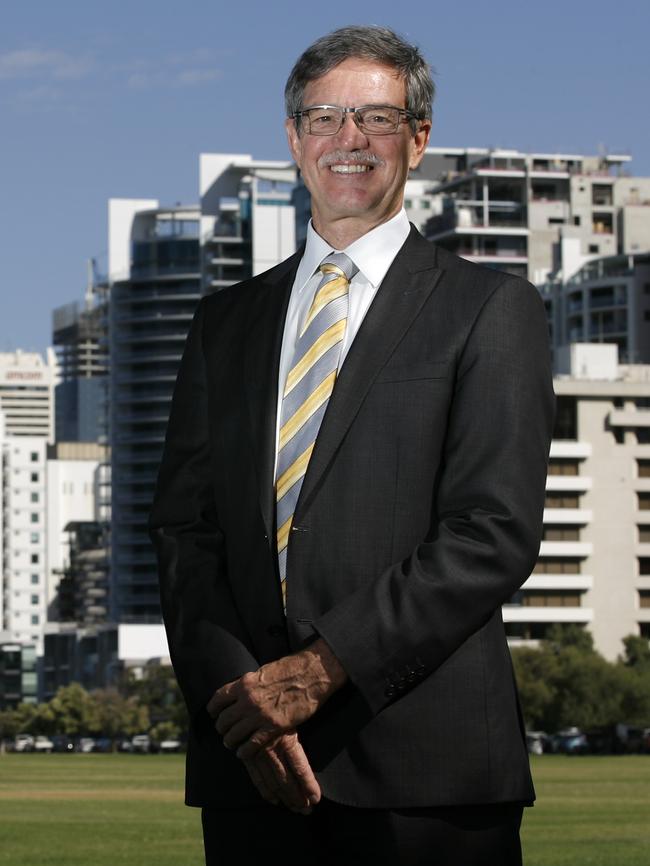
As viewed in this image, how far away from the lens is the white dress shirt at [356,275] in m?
5.20

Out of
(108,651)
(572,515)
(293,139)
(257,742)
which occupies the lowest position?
(108,651)

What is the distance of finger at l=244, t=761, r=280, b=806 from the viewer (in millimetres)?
4766

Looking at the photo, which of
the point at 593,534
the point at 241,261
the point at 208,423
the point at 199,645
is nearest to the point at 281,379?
the point at 208,423

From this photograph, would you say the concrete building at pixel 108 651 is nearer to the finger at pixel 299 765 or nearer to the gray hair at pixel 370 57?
the gray hair at pixel 370 57

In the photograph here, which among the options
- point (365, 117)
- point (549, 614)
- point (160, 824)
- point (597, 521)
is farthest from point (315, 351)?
point (597, 521)

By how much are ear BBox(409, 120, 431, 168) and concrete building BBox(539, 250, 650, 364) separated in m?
159

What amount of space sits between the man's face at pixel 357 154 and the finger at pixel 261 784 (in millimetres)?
1374

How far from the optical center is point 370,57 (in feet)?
17.0

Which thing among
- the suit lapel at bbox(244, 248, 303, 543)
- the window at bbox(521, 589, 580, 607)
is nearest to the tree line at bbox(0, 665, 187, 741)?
the window at bbox(521, 589, 580, 607)

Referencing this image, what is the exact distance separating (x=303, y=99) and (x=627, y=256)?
168 meters

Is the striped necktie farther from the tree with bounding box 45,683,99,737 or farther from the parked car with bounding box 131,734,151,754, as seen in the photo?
the tree with bounding box 45,683,99,737

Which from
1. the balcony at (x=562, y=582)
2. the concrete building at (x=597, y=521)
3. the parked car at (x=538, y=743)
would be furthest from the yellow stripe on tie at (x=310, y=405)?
the concrete building at (x=597, y=521)

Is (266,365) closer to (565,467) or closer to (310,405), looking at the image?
(310,405)

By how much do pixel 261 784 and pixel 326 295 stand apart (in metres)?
1.21
